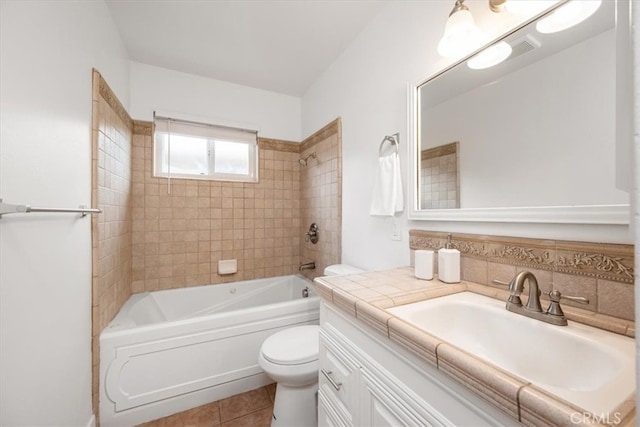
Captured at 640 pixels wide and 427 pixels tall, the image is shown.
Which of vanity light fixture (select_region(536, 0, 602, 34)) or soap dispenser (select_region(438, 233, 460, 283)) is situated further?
soap dispenser (select_region(438, 233, 460, 283))

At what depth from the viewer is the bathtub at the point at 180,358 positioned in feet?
4.60

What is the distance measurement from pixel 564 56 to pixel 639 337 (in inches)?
38.3

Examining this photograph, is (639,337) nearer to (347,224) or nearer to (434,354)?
(434,354)

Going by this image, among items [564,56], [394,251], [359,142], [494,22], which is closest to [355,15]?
[359,142]

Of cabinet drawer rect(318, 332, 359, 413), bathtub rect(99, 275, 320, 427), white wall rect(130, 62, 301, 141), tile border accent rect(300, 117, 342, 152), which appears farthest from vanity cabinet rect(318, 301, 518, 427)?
white wall rect(130, 62, 301, 141)

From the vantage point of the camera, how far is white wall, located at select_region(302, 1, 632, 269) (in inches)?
47.4

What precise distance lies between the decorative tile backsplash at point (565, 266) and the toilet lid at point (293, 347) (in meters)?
0.87

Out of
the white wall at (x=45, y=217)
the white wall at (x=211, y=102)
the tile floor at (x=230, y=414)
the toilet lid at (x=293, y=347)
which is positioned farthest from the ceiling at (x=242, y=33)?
the tile floor at (x=230, y=414)

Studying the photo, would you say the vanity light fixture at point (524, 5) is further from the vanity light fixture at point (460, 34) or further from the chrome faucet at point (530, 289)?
the chrome faucet at point (530, 289)

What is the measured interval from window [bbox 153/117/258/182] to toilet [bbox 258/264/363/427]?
178 cm

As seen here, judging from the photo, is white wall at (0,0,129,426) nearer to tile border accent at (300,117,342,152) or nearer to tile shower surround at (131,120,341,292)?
tile shower surround at (131,120,341,292)

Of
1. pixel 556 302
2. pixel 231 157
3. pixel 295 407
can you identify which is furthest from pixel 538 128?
pixel 231 157

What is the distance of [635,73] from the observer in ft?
0.91

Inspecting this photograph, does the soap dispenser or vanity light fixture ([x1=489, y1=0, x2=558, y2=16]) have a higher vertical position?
vanity light fixture ([x1=489, y1=0, x2=558, y2=16])
